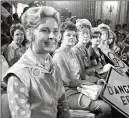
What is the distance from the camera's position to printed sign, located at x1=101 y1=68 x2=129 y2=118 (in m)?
1.74

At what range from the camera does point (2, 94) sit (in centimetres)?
149

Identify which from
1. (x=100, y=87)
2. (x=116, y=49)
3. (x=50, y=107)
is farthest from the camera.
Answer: (x=116, y=49)

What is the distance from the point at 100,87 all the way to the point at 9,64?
74 centimetres

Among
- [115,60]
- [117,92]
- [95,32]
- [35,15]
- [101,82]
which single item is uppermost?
[35,15]

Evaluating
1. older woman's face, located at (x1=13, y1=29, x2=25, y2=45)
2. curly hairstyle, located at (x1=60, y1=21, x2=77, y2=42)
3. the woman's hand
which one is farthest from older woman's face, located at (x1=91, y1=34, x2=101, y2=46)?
older woman's face, located at (x1=13, y1=29, x2=25, y2=45)

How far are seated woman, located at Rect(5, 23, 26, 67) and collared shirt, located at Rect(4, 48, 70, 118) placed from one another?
100 mm

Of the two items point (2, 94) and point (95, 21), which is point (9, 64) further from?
point (95, 21)

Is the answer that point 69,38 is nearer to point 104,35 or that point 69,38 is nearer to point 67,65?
point 67,65

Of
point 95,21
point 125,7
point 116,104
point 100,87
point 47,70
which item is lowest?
point 116,104

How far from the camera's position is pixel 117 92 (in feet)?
5.87

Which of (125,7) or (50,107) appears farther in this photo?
(125,7)

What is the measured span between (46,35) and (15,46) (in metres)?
0.32

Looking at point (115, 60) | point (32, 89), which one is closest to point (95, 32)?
point (115, 60)

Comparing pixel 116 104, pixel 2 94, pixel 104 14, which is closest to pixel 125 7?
pixel 104 14
